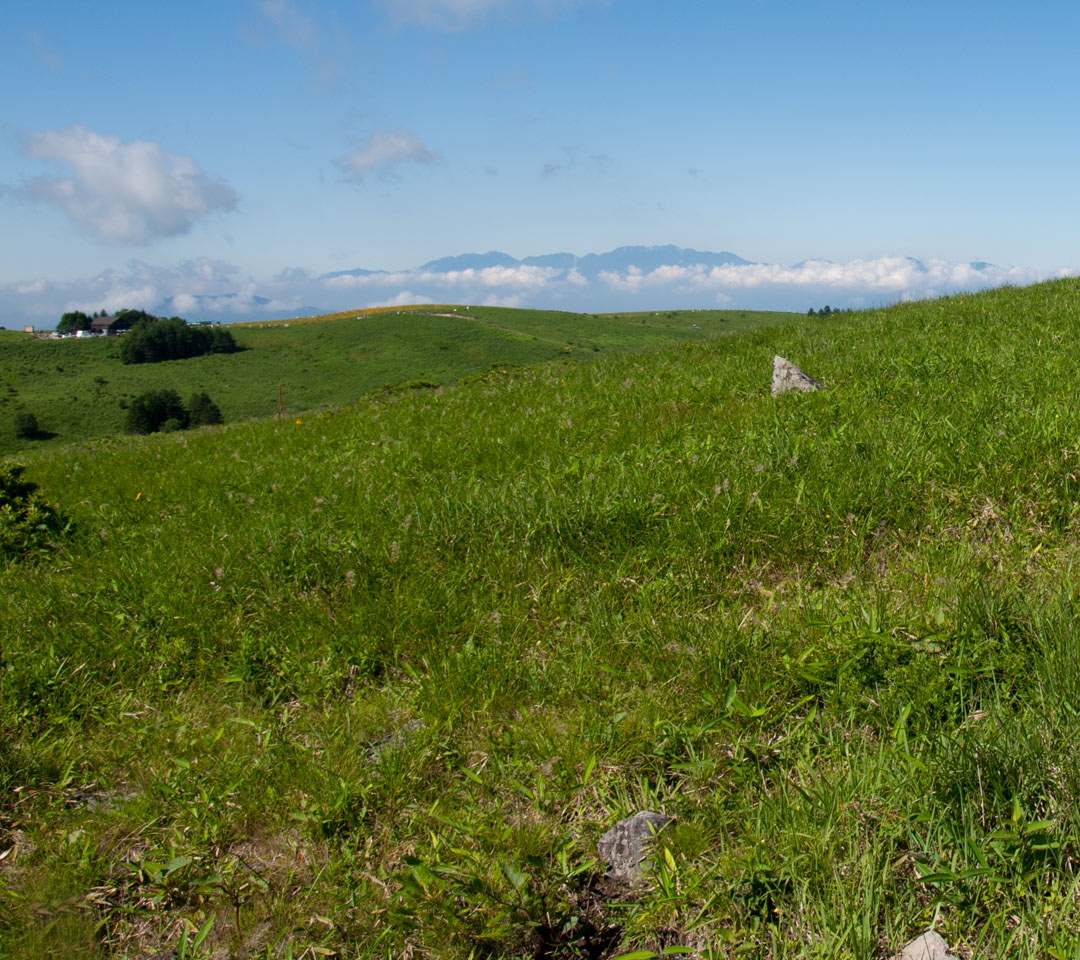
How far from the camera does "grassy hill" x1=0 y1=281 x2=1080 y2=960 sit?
2.24 metres

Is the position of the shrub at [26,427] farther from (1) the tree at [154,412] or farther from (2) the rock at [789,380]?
(2) the rock at [789,380]

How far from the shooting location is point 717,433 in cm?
666

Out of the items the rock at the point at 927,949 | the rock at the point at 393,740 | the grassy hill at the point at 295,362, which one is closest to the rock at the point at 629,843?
the rock at the point at 927,949

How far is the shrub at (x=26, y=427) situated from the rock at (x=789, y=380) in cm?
9274

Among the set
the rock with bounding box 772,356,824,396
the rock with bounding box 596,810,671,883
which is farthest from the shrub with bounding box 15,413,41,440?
the rock with bounding box 596,810,671,883

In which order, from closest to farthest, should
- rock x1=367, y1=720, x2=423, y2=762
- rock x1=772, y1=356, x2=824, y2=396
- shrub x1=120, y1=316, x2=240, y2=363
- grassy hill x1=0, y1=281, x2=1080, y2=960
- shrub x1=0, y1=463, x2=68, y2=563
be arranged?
grassy hill x1=0, y1=281, x2=1080, y2=960, rock x1=367, y1=720, x2=423, y2=762, shrub x1=0, y1=463, x2=68, y2=563, rock x1=772, y1=356, x2=824, y2=396, shrub x1=120, y1=316, x2=240, y2=363

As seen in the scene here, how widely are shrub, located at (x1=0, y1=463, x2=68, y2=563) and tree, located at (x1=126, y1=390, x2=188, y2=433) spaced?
74094 millimetres

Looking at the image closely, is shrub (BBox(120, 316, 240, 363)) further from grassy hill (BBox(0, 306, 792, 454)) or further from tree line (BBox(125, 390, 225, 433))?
tree line (BBox(125, 390, 225, 433))

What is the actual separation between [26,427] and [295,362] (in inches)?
1816

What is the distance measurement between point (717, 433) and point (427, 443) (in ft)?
10.9

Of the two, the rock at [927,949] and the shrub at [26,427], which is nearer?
the rock at [927,949]

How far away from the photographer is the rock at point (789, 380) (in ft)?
26.3

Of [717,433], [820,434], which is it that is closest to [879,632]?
[820,434]

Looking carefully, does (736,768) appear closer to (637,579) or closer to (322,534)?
(637,579)
